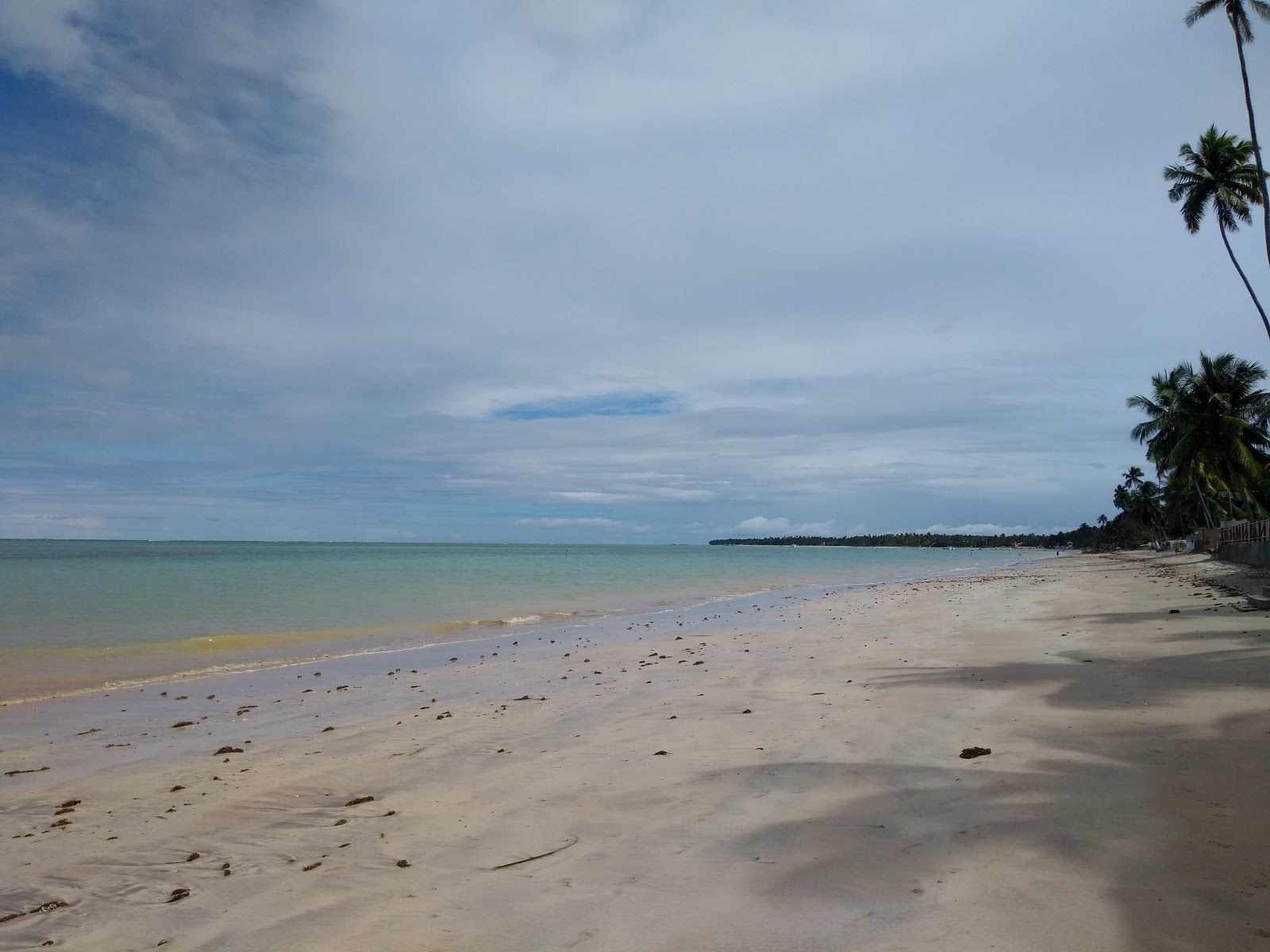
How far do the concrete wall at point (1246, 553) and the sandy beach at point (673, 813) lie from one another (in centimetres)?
2723

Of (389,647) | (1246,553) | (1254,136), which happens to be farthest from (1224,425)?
(389,647)

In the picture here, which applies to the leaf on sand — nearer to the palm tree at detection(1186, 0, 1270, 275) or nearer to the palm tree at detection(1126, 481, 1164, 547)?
the palm tree at detection(1186, 0, 1270, 275)

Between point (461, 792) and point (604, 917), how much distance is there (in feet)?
9.14

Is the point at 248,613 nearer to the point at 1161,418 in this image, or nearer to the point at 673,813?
the point at 673,813

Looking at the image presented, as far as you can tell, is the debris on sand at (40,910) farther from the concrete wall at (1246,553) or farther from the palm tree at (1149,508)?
the palm tree at (1149,508)

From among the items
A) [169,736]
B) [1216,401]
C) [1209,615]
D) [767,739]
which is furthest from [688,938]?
[1216,401]

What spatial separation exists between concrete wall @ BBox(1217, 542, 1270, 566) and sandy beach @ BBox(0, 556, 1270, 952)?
27.2 m

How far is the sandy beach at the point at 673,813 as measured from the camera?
13.3 ft

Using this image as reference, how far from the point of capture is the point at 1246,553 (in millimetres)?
37812

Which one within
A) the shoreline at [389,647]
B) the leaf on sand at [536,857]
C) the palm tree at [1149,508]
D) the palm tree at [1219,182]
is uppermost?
the palm tree at [1219,182]

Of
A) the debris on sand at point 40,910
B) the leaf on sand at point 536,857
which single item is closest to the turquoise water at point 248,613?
the debris on sand at point 40,910

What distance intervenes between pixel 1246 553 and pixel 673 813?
43.6m

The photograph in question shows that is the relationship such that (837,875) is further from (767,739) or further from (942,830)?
(767,739)

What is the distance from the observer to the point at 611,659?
49.7 feet
